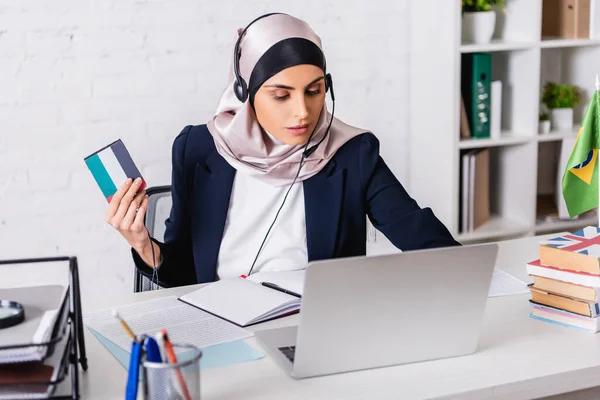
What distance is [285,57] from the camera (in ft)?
5.97

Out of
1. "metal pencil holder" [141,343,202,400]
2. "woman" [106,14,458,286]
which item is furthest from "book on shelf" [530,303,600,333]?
"metal pencil holder" [141,343,202,400]

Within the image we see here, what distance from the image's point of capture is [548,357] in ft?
4.48

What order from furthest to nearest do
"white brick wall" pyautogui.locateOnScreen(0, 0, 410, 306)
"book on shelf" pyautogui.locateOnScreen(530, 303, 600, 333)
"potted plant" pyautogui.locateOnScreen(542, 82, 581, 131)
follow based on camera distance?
"potted plant" pyautogui.locateOnScreen(542, 82, 581, 131) < "white brick wall" pyautogui.locateOnScreen(0, 0, 410, 306) < "book on shelf" pyautogui.locateOnScreen(530, 303, 600, 333)

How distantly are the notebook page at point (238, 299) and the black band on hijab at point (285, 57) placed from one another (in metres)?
0.45

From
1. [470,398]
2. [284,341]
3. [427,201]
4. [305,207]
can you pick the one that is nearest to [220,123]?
[305,207]

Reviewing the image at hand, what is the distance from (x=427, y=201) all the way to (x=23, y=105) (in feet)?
4.81

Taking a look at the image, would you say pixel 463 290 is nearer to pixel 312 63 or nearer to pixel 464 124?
pixel 312 63

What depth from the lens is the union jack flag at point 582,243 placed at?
1.50m

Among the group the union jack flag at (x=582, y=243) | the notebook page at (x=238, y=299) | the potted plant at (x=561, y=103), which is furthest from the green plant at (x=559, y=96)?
the notebook page at (x=238, y=299)

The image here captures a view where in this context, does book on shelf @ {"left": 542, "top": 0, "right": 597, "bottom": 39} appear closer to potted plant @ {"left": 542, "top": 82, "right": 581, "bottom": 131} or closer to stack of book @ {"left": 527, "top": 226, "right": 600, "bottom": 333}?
potted plant @ {"left": 542, "top": 82, "right": 581, "bottom": 131}

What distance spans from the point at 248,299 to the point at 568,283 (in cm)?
58

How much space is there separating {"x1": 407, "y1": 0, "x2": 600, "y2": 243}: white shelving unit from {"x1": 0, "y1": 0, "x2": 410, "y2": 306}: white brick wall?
384 millimetres

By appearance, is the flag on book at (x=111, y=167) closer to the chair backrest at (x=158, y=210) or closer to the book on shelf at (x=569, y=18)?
the chair backrest at (x=158, y=210)

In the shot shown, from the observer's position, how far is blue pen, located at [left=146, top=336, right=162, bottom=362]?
43.7 inches
